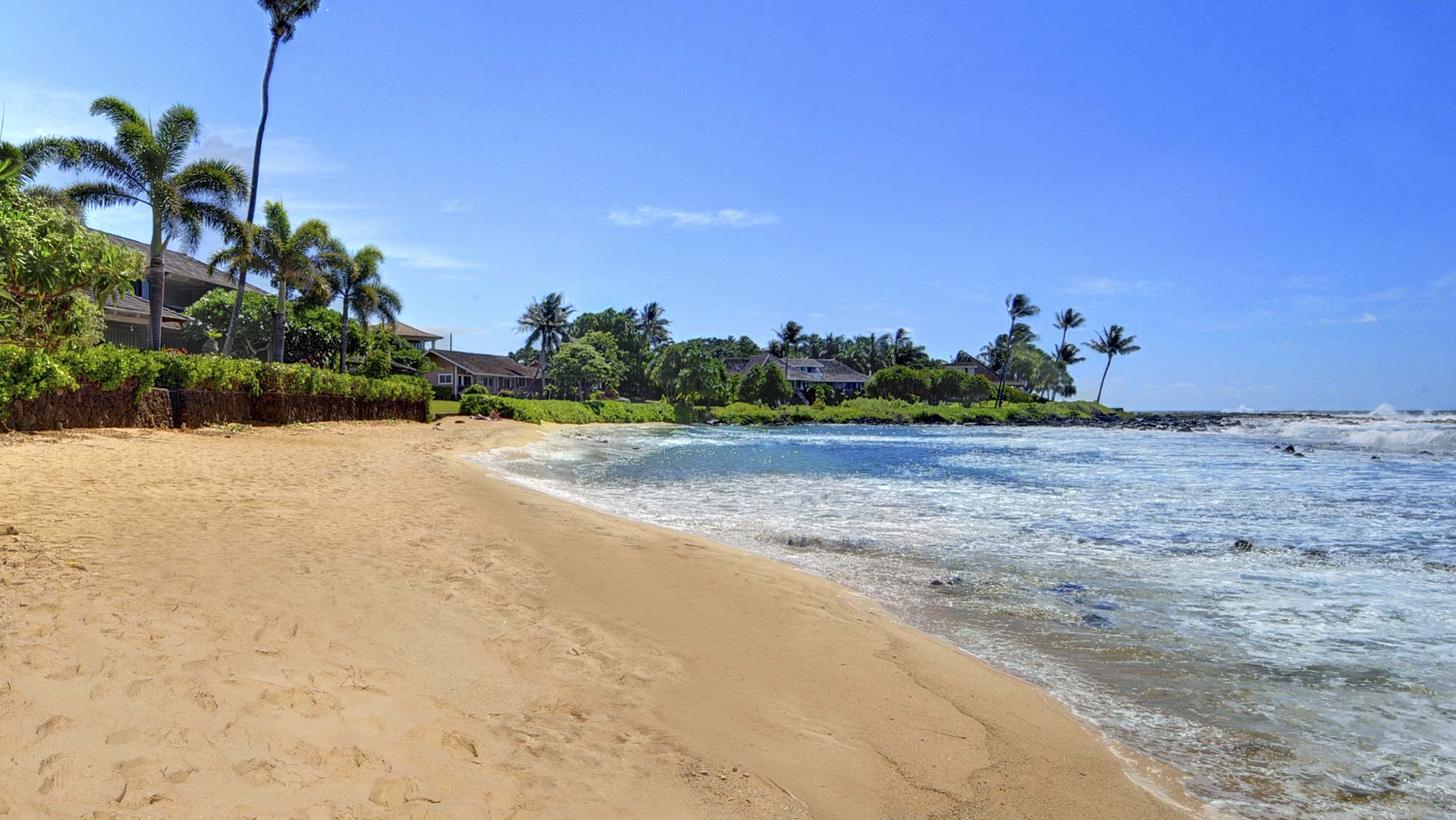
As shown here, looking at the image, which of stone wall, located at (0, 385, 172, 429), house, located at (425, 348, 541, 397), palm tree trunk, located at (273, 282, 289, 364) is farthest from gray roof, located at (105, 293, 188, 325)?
house, located at (425, 348, 541, 397)

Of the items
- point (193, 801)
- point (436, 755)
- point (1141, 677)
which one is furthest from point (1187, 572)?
point (193, 801)

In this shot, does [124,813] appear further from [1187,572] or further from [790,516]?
[790,516]

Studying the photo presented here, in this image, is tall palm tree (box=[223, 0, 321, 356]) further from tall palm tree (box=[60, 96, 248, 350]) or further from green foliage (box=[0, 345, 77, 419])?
green foliage (box=[0, 345, 77, 419])

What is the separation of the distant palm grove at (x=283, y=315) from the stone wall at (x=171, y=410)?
1369mm

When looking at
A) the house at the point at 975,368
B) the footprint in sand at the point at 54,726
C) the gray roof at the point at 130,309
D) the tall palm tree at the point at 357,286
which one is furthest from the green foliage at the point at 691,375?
the footprint in sand at the point at 54,726

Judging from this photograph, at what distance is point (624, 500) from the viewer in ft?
50.2

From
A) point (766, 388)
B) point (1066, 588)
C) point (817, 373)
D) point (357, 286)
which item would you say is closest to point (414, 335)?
point (357, 286)

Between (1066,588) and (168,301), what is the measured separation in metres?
55.8

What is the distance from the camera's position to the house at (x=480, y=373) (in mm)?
75562

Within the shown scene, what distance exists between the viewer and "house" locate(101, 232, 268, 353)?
30995 mm

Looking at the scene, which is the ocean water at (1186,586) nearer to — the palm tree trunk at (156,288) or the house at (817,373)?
the palm tree trunk at (156,288)

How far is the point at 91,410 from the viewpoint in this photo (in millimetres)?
16469

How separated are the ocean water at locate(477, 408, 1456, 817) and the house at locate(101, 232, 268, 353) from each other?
746 inches

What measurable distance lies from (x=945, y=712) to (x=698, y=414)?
71.5 m
